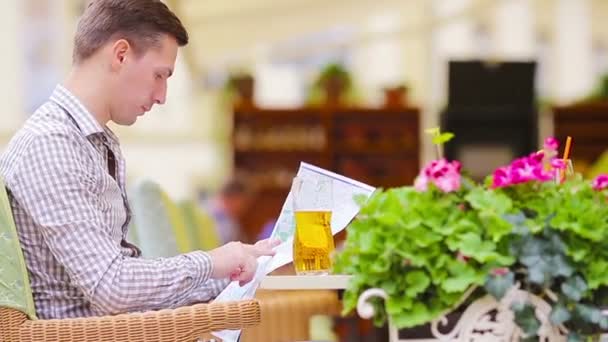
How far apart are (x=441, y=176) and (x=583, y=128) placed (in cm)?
975

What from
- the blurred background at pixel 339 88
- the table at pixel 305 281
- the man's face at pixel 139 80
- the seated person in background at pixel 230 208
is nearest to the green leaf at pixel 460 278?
the table at pixel 305 281

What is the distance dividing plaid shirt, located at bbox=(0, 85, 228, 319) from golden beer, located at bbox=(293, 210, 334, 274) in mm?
148

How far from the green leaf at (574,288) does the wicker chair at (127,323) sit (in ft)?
1.89

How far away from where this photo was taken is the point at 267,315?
131 inches

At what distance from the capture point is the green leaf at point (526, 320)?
1.69 metres

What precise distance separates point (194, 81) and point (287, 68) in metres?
7.51

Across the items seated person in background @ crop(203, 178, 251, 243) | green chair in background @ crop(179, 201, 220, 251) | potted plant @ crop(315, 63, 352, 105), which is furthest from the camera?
potted plant @ crop(315, 63, 352, 105)

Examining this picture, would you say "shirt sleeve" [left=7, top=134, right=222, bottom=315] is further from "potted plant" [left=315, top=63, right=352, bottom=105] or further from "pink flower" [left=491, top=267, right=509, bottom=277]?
"potted plant" [left=315, top=63, right=352, bottom=105]

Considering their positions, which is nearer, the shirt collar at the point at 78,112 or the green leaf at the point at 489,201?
the green leaf at the point at 489,201

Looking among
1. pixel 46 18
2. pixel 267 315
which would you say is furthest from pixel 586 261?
pixel 46 18

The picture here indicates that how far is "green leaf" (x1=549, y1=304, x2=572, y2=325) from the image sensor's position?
1.69 m

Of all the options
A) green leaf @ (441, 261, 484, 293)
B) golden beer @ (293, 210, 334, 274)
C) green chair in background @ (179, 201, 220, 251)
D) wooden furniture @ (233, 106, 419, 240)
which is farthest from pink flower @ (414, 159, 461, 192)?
wooden furniture @ (233, 106, 419, 240)

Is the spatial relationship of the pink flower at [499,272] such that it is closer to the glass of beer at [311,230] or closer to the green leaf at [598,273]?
the green leaf at [598,273]

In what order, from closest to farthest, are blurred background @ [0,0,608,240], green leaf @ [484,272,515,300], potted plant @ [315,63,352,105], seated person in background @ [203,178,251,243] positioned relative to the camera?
green leaf @ [484,272,515,300]
seated person in background @ [203,178,251,243]
blurred background @ [0,0,608,240]
potted plant @ [315,63,352,105]
